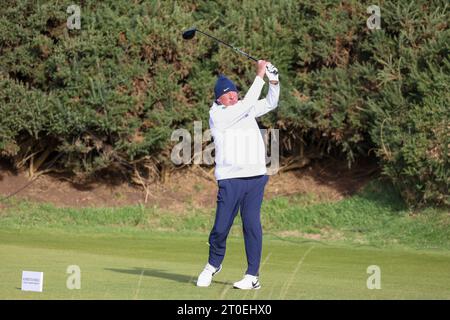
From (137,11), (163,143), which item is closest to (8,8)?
(137,11)

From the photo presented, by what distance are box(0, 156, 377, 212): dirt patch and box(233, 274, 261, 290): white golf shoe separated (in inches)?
414

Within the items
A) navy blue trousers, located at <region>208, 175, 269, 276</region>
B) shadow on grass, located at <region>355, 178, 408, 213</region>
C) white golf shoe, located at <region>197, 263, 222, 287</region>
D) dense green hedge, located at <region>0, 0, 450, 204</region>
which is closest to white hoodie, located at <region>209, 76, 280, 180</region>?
navy blue trousers, located at <region>208, 175, 269, 276</region>

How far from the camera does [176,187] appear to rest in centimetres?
2172

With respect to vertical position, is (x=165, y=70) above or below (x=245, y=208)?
above

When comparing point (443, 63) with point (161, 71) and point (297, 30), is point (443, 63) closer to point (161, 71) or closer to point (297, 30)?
point (297, 30)

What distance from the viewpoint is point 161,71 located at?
20.5 metres

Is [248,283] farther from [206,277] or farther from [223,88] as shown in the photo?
[223,88]

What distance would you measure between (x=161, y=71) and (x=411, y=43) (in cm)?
551

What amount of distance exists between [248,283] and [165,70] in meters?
11.0

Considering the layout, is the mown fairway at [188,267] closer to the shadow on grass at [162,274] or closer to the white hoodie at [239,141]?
the shadow on grass at [162,274]

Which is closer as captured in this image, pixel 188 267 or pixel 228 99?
pixel 228 99

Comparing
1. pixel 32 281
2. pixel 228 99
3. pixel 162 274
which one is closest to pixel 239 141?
pixel 228 99

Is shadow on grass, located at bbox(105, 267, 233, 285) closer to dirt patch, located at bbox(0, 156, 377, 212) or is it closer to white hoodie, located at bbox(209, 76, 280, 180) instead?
white hoodie, located at bbox(209, 76, 280, 180)

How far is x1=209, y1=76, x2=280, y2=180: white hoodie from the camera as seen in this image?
33.4ft
